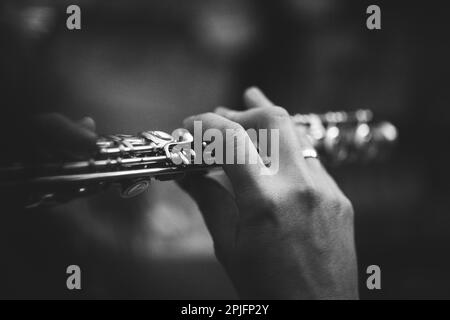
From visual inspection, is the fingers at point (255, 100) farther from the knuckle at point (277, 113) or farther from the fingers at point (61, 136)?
the fingers at point (61, 136)

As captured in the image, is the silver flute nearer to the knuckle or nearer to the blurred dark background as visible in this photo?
the knuckle

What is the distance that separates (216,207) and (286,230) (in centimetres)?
12

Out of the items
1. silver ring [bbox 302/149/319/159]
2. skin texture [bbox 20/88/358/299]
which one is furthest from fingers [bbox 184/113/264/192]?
silver ring [bbox 302/149/319/159]

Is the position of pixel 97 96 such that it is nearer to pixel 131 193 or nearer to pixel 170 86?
pixel 170 86

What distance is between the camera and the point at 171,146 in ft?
1.69

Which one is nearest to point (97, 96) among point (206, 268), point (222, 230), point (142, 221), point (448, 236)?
point (142, 221)

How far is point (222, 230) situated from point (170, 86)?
Result: 0.92 m

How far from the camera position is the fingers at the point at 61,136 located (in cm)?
44

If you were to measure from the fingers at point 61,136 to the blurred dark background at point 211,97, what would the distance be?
1.34 feet

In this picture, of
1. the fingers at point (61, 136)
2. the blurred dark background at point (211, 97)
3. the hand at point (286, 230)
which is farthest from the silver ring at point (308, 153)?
the blurred dark background at point (211, 97)

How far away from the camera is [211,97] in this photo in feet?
4.70

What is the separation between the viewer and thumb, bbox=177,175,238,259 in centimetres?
52

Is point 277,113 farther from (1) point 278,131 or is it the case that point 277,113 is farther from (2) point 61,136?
(2) point 61,136
